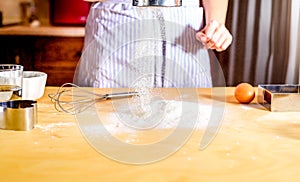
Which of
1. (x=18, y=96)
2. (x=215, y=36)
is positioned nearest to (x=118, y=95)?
(x=18, y=96)

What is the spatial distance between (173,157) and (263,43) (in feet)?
5.30

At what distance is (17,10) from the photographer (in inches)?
128

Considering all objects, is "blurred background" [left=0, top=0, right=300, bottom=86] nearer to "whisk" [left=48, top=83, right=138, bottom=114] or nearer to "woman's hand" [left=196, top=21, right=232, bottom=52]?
"woman's hand" [left=196, top=21, right=232, bottom=52]

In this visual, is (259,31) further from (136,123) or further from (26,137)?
(26,137)

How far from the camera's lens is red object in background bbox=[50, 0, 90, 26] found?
2973 millimetres

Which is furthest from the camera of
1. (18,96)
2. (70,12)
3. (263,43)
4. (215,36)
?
(70,12)

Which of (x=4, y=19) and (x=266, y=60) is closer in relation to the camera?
(x=266, y=60)

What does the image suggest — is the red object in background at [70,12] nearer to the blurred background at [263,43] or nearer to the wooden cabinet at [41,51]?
the wooden cabinet at [41,51]

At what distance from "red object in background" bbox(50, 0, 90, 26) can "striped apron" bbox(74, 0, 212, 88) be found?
4.10ft

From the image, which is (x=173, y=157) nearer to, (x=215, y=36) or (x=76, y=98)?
(x=76, y=98)

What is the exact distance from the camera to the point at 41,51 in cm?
278

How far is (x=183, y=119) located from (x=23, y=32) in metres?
1.91

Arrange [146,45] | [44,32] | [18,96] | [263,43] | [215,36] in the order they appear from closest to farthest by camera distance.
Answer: [18,96] < [215,36] < [146,45] < [263,43] < [44,32]

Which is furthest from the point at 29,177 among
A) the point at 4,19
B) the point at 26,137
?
the point at 4,19
